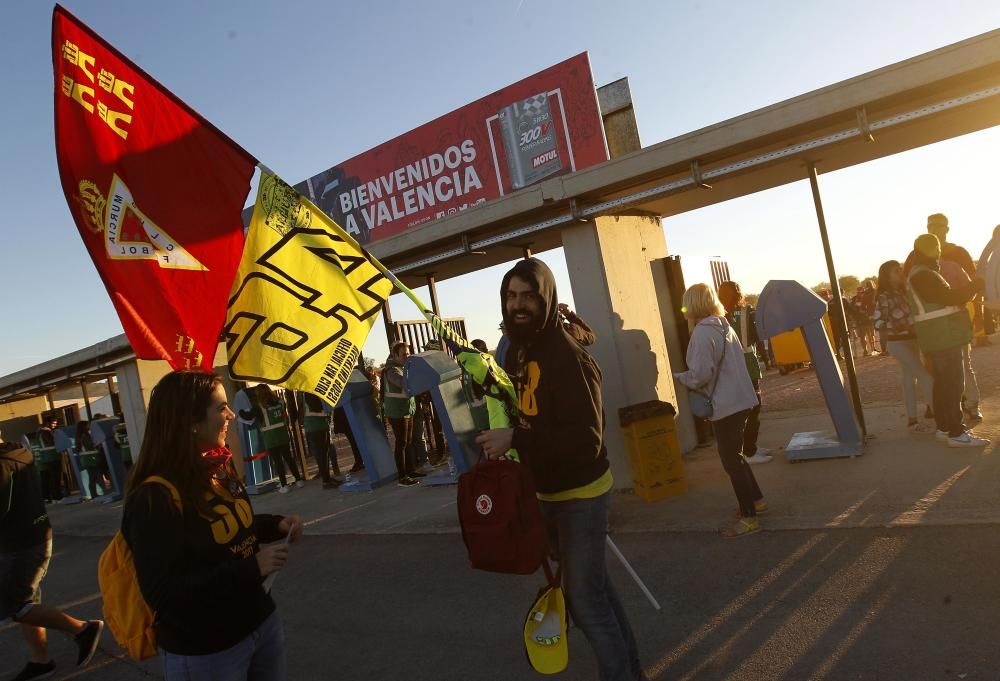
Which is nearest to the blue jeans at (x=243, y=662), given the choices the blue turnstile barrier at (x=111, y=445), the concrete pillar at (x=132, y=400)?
the concrete pillar at (x=132, y=400)

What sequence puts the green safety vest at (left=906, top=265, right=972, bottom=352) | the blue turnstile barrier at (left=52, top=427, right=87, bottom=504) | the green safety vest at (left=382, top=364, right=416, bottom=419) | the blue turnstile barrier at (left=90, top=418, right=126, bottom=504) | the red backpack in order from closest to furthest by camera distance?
the red backpack → the green safety vest at (left=906, top=265, right=972, bottom=352) → the green safety vest at (left=382, top=364, right=416, bottom=419) → the blue turnstile barrier at (left=90, top=418, right=126, bottom=504) → the blue turnstile barrier at (left=52, top=427, right=87, bottom=504)

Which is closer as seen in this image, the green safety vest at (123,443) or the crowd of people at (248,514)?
the crowd of people at (248,514)

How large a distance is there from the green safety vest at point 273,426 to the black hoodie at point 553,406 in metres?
8.26

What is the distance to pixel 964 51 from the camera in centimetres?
467

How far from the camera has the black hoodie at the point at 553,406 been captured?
243 cm

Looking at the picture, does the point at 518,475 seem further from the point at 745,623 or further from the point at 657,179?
the point at 657,179

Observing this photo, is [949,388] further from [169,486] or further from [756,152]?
[169,486]

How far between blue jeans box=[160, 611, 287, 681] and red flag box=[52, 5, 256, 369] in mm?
1174

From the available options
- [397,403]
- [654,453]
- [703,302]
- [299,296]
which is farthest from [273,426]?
[299,296]

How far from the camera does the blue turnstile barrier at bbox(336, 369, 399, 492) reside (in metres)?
9.14

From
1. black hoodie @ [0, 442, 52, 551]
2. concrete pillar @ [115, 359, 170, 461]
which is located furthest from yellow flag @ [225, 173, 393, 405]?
concrete pillar @ [115, 359, 170, 461]

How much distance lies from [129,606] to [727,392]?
12.2ft

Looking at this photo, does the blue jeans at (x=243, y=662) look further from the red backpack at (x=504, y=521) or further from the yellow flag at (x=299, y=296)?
the yellow flag at (x=299, y=296)

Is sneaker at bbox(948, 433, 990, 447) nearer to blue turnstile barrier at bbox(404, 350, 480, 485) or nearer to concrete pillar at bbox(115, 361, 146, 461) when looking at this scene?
blue turnstile barrier at bbox(404, 350, 480, 485)
